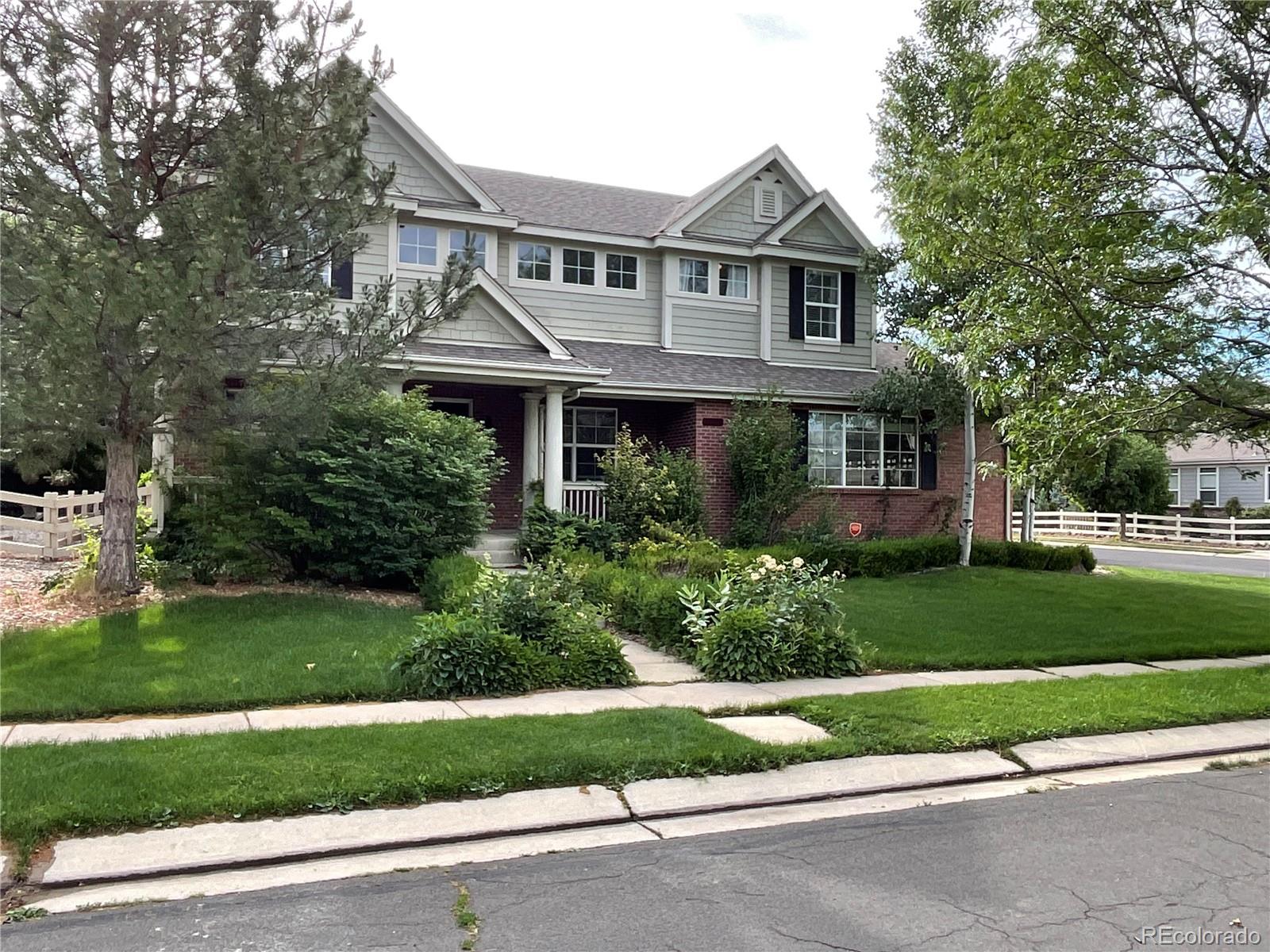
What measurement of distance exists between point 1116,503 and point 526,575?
120ft

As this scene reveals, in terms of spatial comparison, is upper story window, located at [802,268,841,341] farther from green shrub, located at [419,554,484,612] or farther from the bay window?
green shrub, located at [419,554,484,612]

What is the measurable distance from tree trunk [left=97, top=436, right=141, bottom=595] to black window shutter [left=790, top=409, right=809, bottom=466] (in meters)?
11.5

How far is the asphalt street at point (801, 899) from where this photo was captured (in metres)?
3.84

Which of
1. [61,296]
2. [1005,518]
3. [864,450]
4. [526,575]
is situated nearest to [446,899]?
[526,575]

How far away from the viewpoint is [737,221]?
20031 millimetres

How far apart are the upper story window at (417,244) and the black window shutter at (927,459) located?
34.4ft

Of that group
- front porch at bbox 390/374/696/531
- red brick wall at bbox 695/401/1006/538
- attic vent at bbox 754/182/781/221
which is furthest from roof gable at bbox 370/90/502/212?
attic vent at bbox 754/182/781/221

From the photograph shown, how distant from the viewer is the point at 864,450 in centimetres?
1939

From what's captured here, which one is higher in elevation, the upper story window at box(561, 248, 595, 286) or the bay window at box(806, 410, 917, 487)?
the upper story window at box(561, 248, 595, 286)

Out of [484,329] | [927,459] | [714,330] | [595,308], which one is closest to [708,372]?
[714,330]

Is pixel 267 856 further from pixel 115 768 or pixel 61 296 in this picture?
pixel 61 296

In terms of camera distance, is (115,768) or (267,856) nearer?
(267,856)

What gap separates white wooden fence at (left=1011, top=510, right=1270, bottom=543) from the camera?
34.4m

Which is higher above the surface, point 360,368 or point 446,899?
point 360,368
